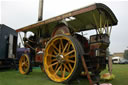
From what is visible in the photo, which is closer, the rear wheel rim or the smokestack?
the rear wheel rim

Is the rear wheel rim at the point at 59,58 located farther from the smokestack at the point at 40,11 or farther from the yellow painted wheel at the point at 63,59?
the smokestack at the point at 40,11

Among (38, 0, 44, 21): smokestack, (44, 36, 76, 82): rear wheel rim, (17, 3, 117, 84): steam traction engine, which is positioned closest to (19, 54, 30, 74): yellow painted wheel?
(17, 3, 117, 84): steam traction engine

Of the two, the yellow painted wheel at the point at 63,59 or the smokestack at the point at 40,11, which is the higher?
the smokestack at the point at 40,11

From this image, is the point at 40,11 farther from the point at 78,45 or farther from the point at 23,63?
the point at 78,45

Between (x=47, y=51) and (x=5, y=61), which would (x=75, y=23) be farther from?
(x=5, y=61)

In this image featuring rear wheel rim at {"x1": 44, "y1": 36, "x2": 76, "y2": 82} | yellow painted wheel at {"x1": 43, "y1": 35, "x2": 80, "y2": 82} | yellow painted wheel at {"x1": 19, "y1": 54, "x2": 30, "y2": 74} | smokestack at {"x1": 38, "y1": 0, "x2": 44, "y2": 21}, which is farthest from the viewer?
smokestack at {"x1": 38, "y1": 0, "x2": 44, "y2": 21}

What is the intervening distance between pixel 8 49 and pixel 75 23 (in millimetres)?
4620

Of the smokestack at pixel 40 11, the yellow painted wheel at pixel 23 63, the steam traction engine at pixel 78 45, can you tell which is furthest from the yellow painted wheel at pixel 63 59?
the smokestack at pixel 40 11

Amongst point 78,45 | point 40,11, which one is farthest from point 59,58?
point 40,11

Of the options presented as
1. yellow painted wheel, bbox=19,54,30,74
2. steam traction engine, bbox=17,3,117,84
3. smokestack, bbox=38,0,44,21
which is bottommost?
yellow painted wheel, bbox=19,54,30,74

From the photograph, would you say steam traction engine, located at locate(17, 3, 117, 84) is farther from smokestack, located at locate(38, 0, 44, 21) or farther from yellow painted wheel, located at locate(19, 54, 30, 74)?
smokestack, located at locate(38, 0, 44, 21)

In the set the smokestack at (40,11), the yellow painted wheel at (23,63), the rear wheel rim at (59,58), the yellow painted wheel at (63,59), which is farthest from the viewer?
the smokestack at (40,11)

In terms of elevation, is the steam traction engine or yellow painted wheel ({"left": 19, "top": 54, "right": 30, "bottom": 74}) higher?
the steam traction engine

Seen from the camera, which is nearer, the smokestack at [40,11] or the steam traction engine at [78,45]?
the steam traction engine at [78,45]
